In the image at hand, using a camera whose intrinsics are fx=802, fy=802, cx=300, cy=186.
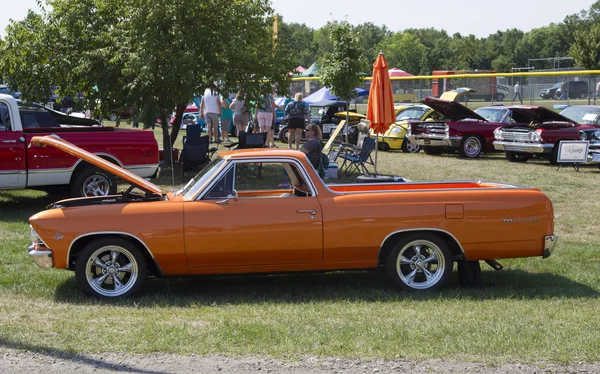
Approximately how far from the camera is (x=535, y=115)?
2259 cm

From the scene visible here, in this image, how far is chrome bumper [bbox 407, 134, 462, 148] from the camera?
906 inches

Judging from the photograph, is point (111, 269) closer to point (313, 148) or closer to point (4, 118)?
point (4, 118)

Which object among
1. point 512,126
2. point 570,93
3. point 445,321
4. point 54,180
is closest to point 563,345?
point 445,321

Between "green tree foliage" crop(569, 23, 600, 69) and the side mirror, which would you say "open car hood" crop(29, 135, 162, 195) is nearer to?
the side mirror

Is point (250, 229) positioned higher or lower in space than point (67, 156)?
lower

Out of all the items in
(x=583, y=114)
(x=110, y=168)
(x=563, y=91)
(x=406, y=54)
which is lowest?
(x=110, y=168)

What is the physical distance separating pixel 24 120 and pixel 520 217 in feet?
33.5

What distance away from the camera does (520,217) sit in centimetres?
818

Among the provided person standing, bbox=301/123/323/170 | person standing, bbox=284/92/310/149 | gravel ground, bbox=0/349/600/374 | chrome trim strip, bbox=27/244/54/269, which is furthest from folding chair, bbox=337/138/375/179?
gravel ground, bbox=0/349/600/374

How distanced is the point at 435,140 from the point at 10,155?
1348cm

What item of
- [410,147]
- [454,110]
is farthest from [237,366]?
[410,147]

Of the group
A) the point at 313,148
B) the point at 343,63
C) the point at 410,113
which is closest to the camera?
the point at 313,148

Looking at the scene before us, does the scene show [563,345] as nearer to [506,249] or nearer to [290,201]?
[506,249]

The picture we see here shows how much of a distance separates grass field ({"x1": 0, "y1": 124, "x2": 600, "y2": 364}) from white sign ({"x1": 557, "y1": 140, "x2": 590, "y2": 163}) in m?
9.60
